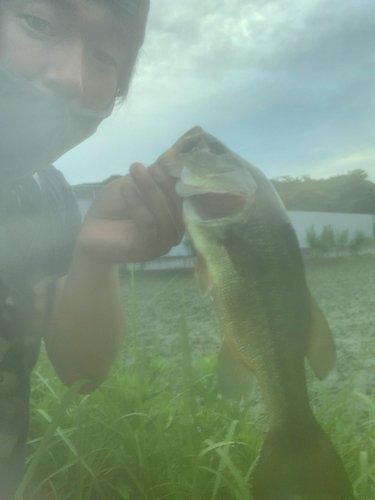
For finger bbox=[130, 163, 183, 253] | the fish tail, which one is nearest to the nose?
finger bbox=[130, 163, 183, 253]

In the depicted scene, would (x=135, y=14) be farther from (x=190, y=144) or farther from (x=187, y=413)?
(x=187, y=413)

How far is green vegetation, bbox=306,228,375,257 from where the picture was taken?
468mm

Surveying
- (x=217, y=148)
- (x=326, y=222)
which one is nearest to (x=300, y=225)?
(x=326, y=222)

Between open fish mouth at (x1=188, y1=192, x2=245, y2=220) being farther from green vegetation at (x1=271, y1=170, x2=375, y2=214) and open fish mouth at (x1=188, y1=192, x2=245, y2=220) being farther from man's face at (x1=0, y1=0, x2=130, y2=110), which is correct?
man's face at (x1=0, y1=0, x2=130, y2=110)

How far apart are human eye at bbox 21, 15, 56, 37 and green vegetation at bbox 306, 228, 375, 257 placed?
1.71 feet

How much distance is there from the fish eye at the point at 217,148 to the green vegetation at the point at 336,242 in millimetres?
161

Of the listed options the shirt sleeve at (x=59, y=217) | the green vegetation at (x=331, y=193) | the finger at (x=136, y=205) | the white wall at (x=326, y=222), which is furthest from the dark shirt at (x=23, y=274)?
the green vegetation at (x=331, y=193)

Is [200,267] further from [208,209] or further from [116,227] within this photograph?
[116,227]

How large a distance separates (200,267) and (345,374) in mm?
266

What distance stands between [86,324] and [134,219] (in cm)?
34

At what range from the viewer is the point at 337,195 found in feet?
1.61

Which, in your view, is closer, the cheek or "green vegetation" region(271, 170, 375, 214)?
"green vegetation" region(271, 170, 375, 214)

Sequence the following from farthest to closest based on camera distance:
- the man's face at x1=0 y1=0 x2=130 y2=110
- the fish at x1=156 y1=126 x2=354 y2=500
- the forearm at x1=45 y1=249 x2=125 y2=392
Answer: the forearm at x1=45 y1=249 x2=125 y2=392 < the man's face at x1=0 y1=0 x2=130 y2=110 < the fish at x1=156 y1=126 x2=354 y2=500

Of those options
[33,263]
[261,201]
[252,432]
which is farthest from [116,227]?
[252,432]
